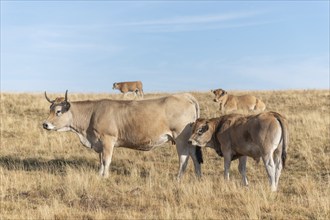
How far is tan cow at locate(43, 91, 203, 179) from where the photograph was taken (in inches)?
460

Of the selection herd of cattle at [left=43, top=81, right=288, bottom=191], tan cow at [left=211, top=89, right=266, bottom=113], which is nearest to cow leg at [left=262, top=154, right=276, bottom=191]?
herd of cattle at [left=43, top=81, right=288, bottom=191]

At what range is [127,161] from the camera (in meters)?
14.3

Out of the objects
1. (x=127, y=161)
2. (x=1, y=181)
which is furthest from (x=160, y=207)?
(x=127, y=161)

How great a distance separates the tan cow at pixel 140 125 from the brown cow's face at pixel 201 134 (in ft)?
1.15

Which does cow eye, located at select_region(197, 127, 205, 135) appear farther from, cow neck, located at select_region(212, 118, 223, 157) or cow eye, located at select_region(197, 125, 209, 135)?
cow neck, located at select_region(212, 118, 223, 157)

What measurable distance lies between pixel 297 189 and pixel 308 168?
3397mm

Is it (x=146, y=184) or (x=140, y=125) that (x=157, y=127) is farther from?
(x=146, y=184)

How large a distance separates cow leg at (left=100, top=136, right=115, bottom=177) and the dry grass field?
290 millimetres

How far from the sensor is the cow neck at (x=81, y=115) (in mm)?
12414

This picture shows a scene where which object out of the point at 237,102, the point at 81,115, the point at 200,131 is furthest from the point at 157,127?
the point at 237,102

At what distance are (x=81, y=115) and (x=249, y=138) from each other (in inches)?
186

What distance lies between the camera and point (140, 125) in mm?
11859

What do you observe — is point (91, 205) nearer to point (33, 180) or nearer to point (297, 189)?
point (33, 180)

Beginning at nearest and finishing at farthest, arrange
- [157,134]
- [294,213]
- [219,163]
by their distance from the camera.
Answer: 1. [294,213]
2. [157,134]
3. [219,163]
